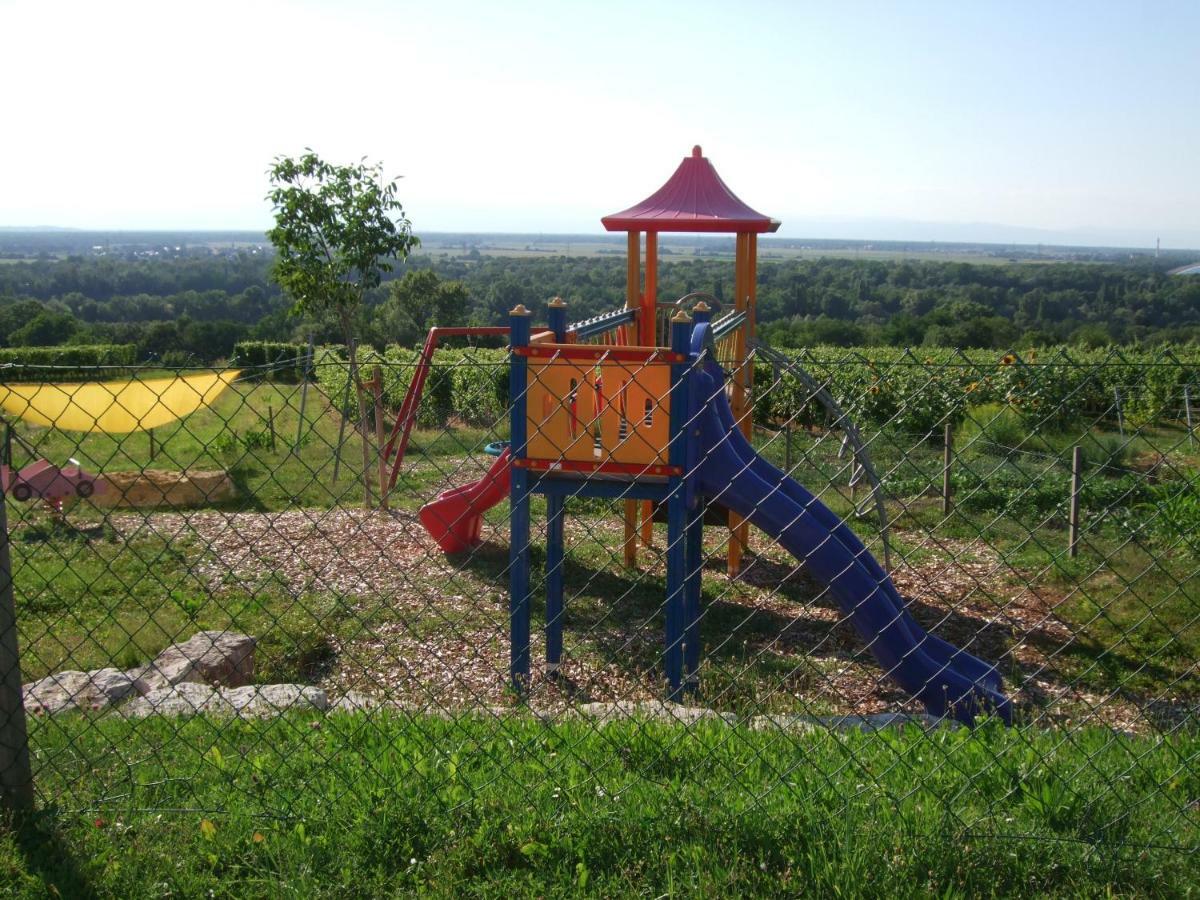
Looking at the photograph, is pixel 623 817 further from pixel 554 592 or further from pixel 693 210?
pixel 693 210

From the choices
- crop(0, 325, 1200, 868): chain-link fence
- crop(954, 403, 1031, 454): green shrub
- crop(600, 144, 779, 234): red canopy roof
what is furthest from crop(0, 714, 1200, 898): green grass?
crop(954, 403, 1031, 454): green shrub

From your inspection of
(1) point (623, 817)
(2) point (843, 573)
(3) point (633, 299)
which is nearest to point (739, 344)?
(3) point (633, 299)

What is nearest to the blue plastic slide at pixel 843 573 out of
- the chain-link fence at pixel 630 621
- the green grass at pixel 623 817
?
the chain-link fence at pixel 630 621

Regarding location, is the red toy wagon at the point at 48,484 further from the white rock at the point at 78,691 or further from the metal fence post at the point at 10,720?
the metal fence post at the point at 10,720

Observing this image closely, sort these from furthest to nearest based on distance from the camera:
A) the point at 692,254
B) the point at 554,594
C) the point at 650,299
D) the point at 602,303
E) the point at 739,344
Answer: the point at 692,254
the point at 602,303
the point at 739,344
the point at 650,299
the point at 554,594

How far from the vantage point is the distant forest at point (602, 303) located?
110ft

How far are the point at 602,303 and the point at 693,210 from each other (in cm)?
3015

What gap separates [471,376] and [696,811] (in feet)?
41.2

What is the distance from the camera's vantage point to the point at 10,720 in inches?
111

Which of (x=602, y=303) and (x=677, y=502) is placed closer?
(x=677, y=502)

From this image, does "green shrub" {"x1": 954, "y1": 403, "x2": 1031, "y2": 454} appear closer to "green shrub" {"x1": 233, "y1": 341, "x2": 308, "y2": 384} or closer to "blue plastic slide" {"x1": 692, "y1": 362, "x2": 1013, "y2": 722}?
"blue plastic slide" {"x1": 692, "y1": 362, "x2": 1013, "y2": 722}

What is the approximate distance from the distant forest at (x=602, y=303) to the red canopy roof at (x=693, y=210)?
14600mm

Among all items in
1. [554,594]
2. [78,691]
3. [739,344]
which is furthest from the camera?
[739,344]

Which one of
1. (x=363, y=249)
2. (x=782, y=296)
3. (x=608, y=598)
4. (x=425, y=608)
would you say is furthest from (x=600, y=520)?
(x=782, y=296)
